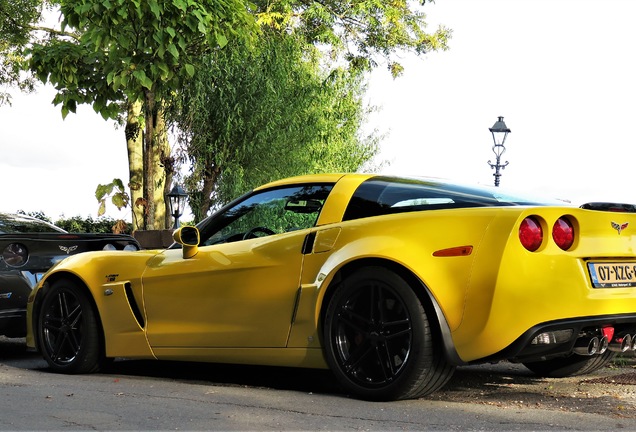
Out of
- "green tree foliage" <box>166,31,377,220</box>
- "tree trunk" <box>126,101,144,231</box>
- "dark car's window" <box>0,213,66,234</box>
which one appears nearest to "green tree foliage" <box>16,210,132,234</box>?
"tree trunk" <box>126,101,144,231</box>

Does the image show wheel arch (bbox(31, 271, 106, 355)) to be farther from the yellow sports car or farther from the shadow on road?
the yellow sports car

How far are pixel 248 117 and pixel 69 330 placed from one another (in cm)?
1828

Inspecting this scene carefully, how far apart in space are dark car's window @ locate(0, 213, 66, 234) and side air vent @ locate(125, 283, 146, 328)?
242 centimetres

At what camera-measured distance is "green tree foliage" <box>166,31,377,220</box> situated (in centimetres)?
2466

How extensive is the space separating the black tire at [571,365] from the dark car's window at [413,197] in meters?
1.48

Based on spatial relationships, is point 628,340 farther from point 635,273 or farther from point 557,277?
point 557,277

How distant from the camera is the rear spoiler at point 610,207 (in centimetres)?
545

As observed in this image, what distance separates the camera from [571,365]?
22.2 ft

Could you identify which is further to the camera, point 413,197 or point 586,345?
point 413,197

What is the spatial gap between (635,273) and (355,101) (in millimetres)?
27053

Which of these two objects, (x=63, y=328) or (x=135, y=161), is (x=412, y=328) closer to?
(x=63, y=328)

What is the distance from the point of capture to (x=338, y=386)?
6.30 meters

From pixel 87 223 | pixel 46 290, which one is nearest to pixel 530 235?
pixel 46 290


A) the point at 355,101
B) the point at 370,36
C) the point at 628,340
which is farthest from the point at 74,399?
the point at 355,101
